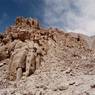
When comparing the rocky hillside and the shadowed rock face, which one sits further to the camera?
the shadowed rock face

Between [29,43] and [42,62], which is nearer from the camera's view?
[42,62]

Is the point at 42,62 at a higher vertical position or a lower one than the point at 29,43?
lower

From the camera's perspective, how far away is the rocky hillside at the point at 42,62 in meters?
16.7

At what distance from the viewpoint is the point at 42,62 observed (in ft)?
76.5

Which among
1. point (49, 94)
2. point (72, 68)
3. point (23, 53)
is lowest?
point (49, 94)

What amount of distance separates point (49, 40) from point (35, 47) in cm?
198

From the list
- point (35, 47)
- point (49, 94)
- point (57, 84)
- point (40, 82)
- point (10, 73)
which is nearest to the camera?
A: point (49, 94)

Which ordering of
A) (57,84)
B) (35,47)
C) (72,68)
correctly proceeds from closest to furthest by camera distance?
(57,84) < (72,68) < (35,47)

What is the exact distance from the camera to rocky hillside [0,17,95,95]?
16734 millimetres

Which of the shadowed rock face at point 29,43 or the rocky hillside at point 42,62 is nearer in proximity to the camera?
the rocky hillside at point 42,62

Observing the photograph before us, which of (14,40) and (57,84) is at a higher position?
(14,40)

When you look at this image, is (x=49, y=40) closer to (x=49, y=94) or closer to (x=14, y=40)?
(x=14, y=40)

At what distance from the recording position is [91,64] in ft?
67.8

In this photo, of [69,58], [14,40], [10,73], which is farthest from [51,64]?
[14,40]
